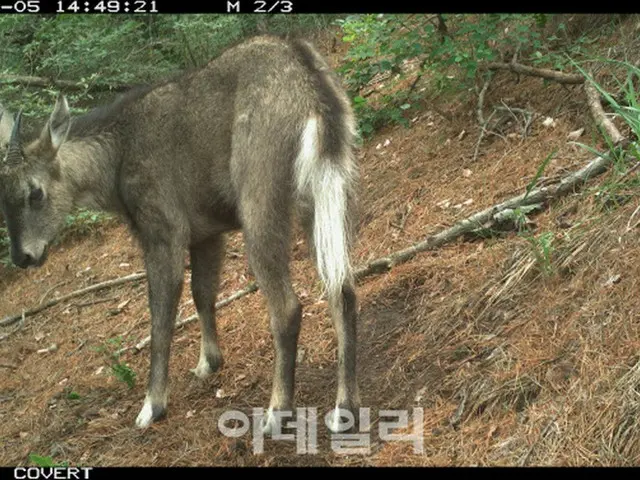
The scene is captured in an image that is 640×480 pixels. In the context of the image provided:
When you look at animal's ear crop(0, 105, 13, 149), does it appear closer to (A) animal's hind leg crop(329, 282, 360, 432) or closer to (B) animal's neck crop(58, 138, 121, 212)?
(B) animal's neck crop(58, 138, 121, 212)

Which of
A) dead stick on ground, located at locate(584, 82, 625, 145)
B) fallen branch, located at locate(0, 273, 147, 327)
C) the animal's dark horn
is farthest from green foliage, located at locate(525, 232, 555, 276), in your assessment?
fallen branch, located at locate(0, 273, 147, 327)

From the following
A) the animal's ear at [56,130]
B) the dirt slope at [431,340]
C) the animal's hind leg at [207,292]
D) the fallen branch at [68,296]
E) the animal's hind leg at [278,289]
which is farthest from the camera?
the fallen branch at [68,296]

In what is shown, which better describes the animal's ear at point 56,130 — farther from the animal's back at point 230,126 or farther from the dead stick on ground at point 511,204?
the dead stick on ground at point 511,204

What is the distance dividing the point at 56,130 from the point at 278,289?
78.6 inches

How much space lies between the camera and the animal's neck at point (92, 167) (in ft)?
19.5

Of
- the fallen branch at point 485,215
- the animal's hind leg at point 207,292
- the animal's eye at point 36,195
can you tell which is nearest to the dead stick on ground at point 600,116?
the fallen branch at point 485,215

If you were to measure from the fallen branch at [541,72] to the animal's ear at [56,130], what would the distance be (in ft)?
11.8

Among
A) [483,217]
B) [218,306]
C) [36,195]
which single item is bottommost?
[218,306]

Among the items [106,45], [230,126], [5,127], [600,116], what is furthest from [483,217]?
[106,45]

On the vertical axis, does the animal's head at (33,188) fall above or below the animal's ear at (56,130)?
below

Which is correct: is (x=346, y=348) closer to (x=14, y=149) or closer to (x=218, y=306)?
(x=218, y=306)

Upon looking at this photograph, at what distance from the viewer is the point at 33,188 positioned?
5.74 metres

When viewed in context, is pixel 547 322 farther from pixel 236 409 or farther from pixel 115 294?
pixel 115 294
